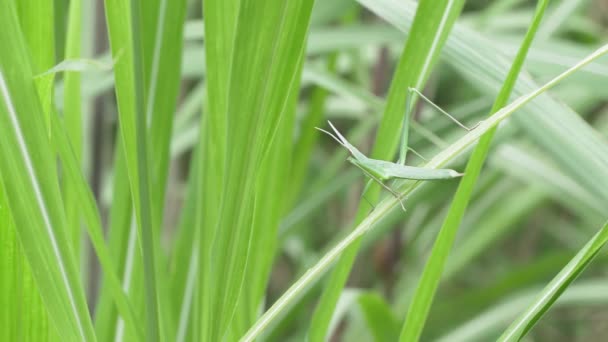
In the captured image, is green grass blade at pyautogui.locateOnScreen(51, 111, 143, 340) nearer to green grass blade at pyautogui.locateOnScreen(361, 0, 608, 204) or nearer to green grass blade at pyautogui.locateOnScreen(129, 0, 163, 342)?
green grass blade at pyautogui.locateOnScreen(129, 0, 163, 342)

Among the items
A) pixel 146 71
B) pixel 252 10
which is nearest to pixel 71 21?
pixel 146 71

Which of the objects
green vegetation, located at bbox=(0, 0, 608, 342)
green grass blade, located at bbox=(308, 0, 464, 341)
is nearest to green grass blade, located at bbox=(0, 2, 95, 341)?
green vegetation, located at bbox=(0, 0, 608, 342)

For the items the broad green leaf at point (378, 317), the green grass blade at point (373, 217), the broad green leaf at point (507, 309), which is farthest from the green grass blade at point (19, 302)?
the broad green leaf at point (507, 309)

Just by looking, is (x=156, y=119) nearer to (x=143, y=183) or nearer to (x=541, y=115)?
(x=143, y=183)

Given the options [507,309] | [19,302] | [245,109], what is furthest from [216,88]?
[507,309]

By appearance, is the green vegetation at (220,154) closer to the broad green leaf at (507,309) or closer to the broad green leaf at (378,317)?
the broad green leaf at (378,317)

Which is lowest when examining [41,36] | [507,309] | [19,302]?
[507,309]

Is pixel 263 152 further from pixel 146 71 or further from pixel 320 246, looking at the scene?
pixel 320 246
